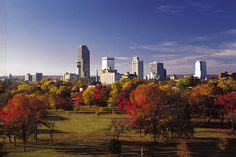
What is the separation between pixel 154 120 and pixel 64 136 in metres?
16.3

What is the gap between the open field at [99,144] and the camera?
5038 centimetres

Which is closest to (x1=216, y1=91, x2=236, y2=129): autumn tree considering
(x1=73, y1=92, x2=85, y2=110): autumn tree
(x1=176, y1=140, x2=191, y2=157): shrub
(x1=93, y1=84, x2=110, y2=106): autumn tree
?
(x1=176, y1=140, x2=191, y2=157): shrub

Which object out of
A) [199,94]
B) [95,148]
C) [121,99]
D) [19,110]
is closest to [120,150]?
[95,148]

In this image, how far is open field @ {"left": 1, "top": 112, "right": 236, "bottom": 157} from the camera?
5038cm

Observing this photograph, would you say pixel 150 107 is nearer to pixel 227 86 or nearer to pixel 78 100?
pixel 78 100

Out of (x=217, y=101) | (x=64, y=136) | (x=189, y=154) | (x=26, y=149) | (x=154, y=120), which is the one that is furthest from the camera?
(x=217, y=101)

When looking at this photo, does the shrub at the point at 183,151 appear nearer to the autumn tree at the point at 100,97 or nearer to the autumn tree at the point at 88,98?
the autumn tree at the point at 100,97

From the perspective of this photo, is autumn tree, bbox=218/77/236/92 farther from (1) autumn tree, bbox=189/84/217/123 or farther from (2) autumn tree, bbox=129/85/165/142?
(2) autumn tree, bbox=129/85/165/142

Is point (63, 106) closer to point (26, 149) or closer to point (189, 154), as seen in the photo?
point (26, 149)

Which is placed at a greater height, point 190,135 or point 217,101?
point 217,101

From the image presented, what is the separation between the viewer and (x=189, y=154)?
4919 cm

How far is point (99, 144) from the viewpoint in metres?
56.0

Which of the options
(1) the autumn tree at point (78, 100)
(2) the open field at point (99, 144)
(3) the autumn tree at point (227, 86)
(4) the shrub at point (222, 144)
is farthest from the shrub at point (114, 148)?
(1) the autumn tree at point (78, 100)

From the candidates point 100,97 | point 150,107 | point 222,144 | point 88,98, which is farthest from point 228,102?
point 88,98
